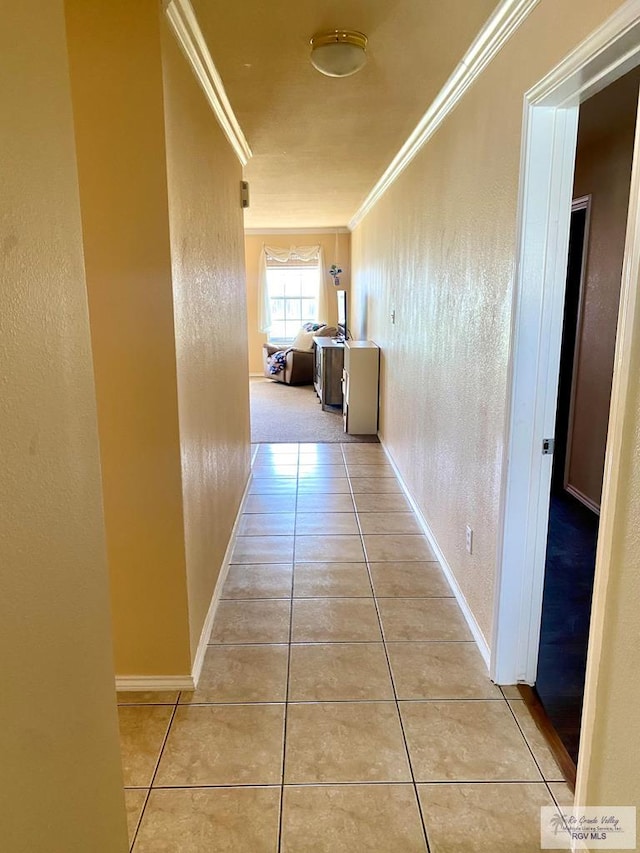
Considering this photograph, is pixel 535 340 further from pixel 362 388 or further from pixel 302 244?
pixel 302 244

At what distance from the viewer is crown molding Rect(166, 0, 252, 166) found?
1772mm

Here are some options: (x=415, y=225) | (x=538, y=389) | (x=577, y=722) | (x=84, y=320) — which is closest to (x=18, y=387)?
(x=84, y=320)

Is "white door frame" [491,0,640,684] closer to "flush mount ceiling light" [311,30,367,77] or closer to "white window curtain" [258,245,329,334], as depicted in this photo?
"flush mount ceiling light" [311,30,367,77]

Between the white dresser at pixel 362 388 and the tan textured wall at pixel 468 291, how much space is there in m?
1.44

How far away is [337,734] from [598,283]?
310cm

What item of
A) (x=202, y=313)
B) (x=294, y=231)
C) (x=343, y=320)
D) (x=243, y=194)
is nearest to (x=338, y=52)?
(x=202, y=313)

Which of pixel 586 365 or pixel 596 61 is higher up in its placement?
pixel 596 61

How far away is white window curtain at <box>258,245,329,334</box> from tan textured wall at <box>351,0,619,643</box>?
15.8 feet

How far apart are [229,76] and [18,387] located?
2.08 m

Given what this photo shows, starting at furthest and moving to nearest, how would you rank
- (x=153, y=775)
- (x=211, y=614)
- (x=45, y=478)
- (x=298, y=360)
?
(x=298, y=360), (x=211, y=614), (x=153, y=775), (x=45, y=478)

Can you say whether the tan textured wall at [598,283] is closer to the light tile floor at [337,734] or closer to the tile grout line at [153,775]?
the light tile floor at [337,734]

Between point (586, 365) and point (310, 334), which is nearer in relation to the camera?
point (586, 365)

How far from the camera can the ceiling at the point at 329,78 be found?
182 centimetres

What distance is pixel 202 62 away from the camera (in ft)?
7.00
